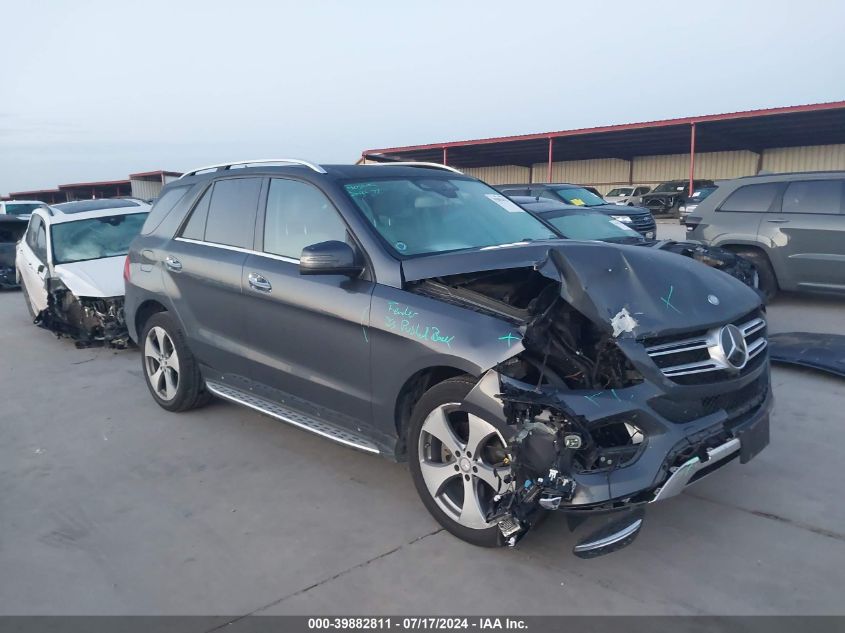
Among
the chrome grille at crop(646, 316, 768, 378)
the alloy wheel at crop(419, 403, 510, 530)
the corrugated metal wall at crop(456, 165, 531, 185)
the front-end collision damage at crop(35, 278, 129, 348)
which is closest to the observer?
the chrome grille at crop(646, 316, 768, 378)

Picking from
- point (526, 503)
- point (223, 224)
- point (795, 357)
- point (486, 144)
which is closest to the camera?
point (526, 503)

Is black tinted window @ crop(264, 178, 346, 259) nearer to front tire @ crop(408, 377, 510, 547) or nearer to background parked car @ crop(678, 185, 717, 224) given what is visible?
front tire @ crop(408, 377, 510, 547)

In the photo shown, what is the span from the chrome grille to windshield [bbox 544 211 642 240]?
5.51 m

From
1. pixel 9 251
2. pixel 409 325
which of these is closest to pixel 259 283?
pixel 409 325

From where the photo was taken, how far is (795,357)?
6441 mm

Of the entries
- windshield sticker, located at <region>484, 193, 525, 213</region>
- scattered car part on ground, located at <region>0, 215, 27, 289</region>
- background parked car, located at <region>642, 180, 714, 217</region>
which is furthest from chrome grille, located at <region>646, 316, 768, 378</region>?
background parked car, located at <region>642, 180, 714, 217</region>

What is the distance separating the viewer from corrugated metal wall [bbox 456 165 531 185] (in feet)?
144

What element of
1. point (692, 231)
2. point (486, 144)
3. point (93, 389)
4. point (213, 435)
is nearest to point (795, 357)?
point (692, 231)

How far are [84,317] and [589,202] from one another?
416 inches

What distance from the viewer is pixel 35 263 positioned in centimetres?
916

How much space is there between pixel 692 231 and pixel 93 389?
7.81 m

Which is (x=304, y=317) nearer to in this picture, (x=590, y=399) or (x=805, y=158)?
(x=590, y=399)

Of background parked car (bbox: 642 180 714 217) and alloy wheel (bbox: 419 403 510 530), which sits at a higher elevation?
alloy wheel (bbox: 419 403 510 530)

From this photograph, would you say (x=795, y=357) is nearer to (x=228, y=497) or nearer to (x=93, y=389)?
(x=228, y=497)
